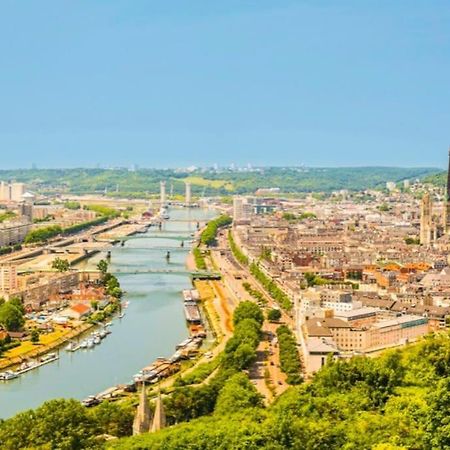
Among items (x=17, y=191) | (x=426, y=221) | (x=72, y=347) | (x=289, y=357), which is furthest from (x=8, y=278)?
(x=17, y=191)

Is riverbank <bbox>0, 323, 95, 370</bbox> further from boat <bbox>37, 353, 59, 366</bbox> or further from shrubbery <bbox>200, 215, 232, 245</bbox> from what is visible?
shrubbery <bbox>200, 215, 232, 245</bbox>

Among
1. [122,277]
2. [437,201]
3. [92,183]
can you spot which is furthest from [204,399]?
[92,183]

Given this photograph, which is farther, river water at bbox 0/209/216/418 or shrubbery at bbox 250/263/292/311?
shrubbery at bbox 250/263/292/311

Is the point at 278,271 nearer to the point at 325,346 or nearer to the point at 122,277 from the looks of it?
the point at 122,277

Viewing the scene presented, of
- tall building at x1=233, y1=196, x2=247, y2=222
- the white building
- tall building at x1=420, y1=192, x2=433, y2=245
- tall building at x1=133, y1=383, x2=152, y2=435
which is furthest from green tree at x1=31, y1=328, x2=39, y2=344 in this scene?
tall building at x1=233, y1=196, x2=247, y2=222

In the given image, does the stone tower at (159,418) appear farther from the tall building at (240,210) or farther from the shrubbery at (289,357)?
the tall building at (240,210)

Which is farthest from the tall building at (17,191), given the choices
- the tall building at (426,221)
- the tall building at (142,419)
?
the tall building at (142,419)
